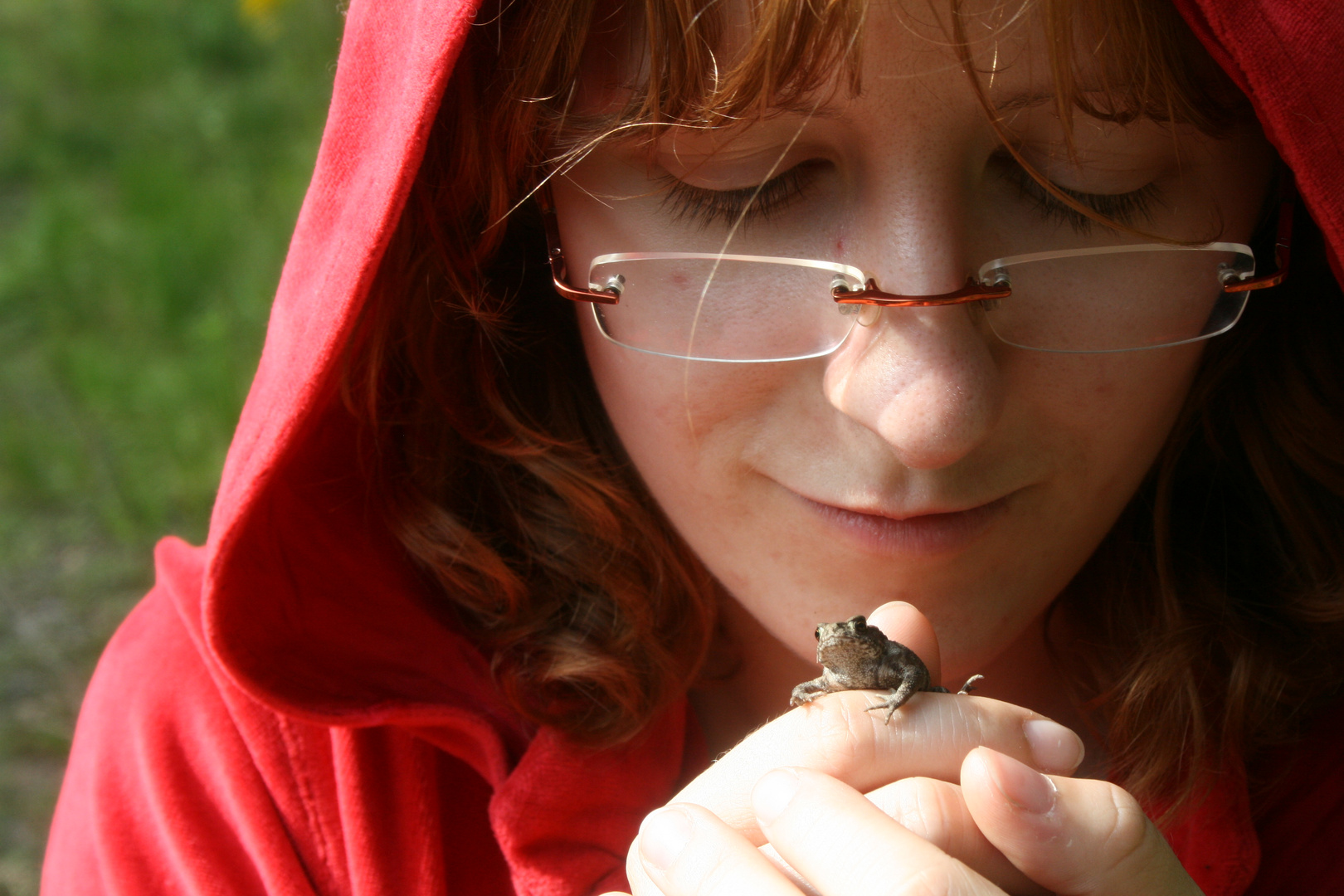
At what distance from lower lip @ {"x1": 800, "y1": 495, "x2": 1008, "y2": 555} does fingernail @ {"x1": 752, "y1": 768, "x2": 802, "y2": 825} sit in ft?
1.40

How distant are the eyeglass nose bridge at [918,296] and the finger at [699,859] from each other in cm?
70

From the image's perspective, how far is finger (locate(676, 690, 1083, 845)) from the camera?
1.38m

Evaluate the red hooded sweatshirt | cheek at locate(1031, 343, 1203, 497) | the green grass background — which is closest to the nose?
cheek at locate(1031, 343, 1203, 497)

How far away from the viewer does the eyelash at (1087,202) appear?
1.51 meters

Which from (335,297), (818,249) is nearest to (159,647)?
(335,297)

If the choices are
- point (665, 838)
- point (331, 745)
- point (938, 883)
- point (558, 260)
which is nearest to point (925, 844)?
point (938, 883)

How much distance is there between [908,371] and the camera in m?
1.44

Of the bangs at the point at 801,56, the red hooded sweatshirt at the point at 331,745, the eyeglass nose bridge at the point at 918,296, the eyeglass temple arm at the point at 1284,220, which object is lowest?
the red hooded sweatshirt at the point at 331,745

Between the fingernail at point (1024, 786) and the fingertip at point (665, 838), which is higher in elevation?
the fingernail at point (1024, 786)

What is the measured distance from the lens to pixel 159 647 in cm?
206

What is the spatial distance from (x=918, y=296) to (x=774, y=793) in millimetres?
664

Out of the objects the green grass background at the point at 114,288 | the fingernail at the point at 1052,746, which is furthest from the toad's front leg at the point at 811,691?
the green grass background at the point at 114,288

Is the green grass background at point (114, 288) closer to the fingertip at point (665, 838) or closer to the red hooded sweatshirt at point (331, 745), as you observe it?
the red hooded sweatshirt at point (331, 745)

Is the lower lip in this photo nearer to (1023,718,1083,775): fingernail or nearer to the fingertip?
(1023,718,1083,775): fingernail
